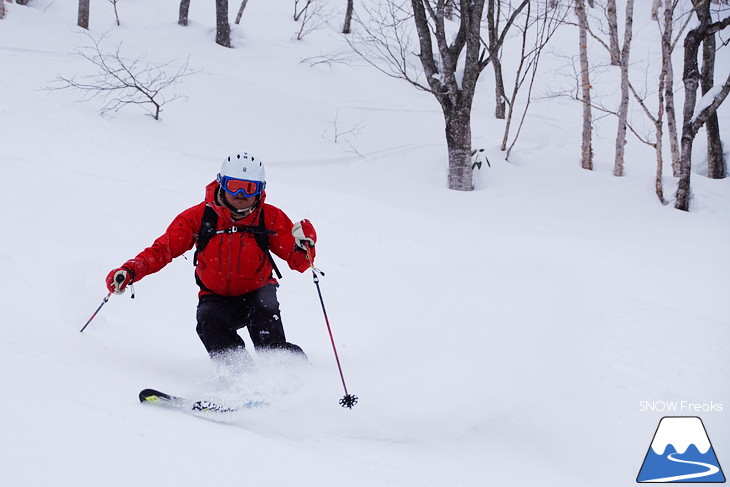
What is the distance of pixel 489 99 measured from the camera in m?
15.6

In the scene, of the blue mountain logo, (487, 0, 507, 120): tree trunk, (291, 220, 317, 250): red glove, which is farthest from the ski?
(487, 0, 507, 120): tree trunk

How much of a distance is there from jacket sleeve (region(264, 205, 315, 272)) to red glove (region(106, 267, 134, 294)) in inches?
36.5

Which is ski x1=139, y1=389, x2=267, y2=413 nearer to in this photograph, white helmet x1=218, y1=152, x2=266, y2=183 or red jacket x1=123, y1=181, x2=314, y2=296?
red jacket x1=123, y1=181, x2=314, y2=296

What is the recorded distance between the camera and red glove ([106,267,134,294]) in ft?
11.6

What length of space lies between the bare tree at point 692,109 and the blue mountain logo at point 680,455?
599cm

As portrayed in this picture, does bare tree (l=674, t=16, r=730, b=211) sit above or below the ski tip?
above

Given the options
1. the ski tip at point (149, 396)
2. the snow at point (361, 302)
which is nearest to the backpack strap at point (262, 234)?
the snow at point (361, 302)

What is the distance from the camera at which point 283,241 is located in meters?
3.98

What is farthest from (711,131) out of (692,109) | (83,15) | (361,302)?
(83,15)

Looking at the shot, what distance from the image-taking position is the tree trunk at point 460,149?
932 cm

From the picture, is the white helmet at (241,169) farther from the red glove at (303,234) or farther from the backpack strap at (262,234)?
the red glove at (303,234)

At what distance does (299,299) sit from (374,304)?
75cm

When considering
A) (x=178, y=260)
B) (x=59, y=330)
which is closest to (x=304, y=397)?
(x=59, y=330)

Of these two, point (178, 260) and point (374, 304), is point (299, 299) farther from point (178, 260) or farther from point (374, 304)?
point (178, 260)
